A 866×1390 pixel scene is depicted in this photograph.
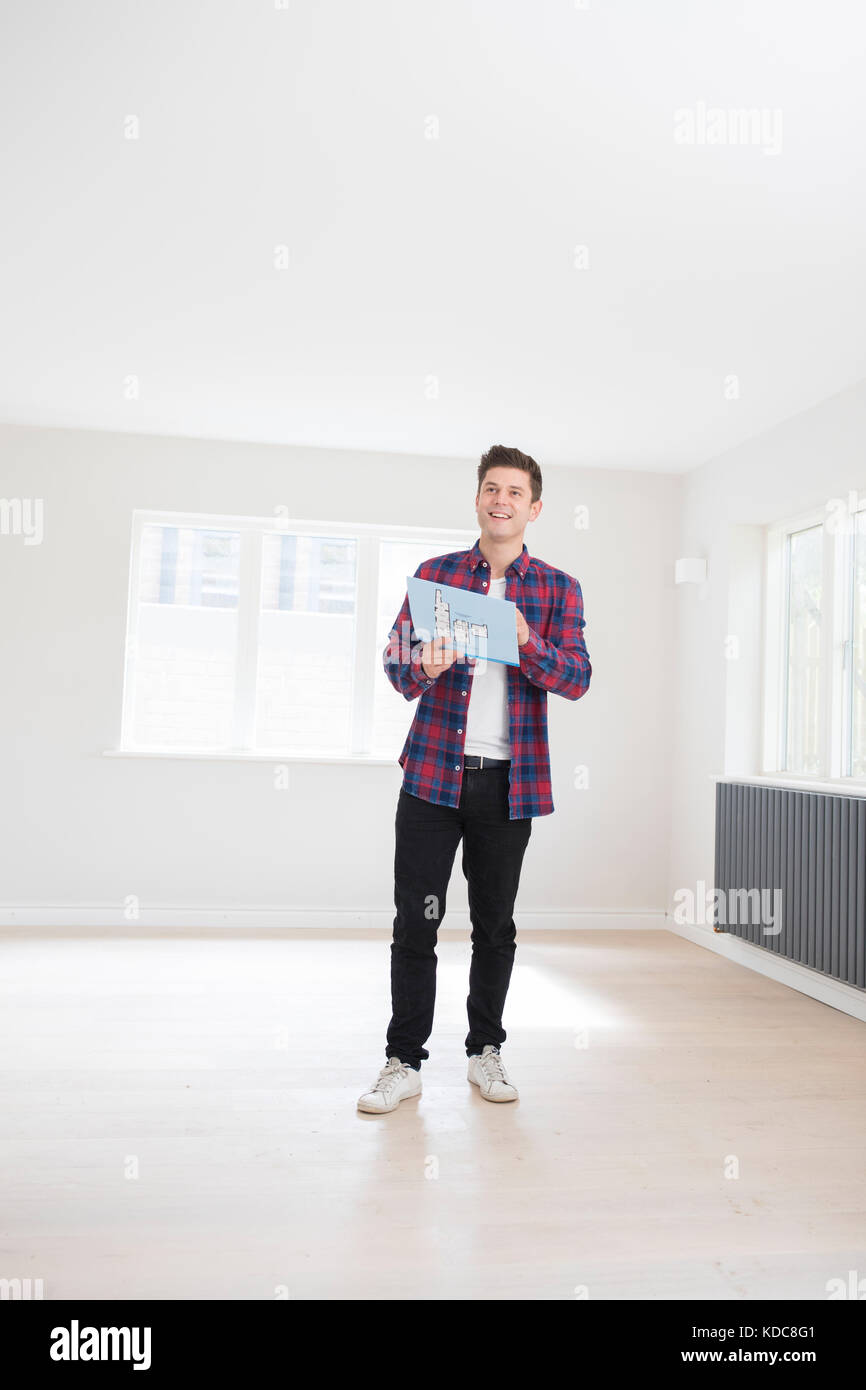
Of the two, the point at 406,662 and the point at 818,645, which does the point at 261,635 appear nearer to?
the point at 818,645

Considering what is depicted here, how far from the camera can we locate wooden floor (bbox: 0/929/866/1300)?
1.67 meters

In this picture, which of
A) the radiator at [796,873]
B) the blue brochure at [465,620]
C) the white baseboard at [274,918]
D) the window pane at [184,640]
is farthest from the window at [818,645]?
the window pane at [184,640]

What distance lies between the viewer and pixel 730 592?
4.68m

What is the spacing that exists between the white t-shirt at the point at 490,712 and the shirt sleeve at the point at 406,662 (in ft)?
0.49

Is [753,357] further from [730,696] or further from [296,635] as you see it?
[296,635]

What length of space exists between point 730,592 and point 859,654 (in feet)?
2.85

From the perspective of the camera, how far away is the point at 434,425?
4562 millimetres

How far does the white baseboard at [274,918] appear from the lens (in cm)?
476

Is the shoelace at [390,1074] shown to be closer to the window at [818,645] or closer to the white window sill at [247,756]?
the window at [818,645]

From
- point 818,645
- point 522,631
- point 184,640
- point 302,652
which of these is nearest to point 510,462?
point 522,631

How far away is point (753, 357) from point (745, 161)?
4.19ft

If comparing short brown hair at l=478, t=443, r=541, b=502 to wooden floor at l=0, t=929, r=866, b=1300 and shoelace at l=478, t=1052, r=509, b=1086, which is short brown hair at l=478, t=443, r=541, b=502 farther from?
wooden floor at l=0, t=929, r=866, b=1300

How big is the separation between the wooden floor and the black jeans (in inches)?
10.0

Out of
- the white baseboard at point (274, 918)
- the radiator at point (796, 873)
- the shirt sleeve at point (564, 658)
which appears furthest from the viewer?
the white baseboard at point (274, 918)
